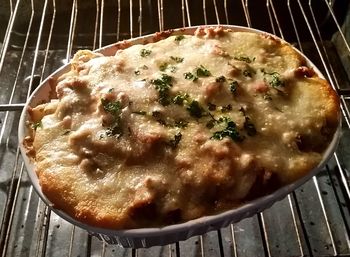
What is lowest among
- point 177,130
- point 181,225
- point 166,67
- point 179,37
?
point 181,225

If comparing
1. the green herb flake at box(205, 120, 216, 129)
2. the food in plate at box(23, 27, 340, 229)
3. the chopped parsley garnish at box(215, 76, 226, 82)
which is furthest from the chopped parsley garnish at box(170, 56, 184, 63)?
the green herb flake at box(205, 120, 216, 129)

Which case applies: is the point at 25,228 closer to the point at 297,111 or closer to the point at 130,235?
the point at 130,235

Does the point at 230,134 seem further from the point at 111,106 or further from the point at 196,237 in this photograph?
the point at 196,237

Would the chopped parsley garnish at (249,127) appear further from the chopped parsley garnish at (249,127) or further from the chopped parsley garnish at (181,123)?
the chopped parsley garnish at (181,123)

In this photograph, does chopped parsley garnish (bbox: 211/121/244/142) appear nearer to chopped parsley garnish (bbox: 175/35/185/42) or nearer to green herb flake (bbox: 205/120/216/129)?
green herb flake (bbox: 205/120/216/129)

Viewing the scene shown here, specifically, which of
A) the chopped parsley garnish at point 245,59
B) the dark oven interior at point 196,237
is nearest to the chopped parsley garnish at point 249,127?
the chopped parsley garnish at point 245,59

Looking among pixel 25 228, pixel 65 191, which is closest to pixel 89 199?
pixel 65 191

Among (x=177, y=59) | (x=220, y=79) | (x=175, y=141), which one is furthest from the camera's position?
(x=177, y=59)

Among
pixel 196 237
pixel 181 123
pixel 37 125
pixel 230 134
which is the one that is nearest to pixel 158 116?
pixel 181 123

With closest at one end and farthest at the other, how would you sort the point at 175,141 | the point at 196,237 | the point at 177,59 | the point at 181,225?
the point at 181,225 → the point at 175,141 → the point at 177,59 → the point at 196,237
